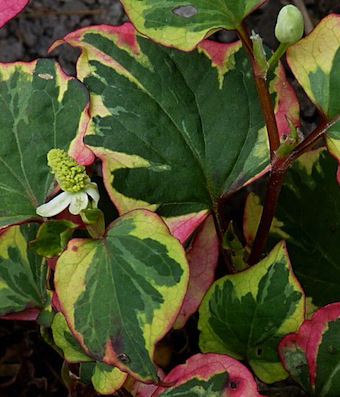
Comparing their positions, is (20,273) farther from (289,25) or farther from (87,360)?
(289,25)

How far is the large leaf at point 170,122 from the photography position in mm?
1029

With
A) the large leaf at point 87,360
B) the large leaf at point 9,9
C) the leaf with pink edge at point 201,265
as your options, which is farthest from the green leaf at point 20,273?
the large leaf at point 9,9

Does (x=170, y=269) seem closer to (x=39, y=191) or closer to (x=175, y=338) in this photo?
(x=39, y=191)

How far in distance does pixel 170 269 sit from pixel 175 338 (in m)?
0.49

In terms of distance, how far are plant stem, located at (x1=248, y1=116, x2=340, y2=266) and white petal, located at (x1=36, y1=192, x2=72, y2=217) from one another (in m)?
0.26

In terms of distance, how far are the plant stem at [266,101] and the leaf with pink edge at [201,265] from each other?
21cm

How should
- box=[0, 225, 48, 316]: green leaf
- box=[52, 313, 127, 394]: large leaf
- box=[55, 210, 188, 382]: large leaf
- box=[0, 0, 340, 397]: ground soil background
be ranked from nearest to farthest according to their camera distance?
box=[55, 210, 188, 382]: large leaf < box=[52, 313, 127, 394]: large leaf < box=[0, 225, 48, 316]: green leaf < box=[0, 0, 340, 397]: ground soil background

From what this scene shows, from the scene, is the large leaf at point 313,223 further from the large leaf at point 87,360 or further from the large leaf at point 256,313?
the large leaf at point 87,360

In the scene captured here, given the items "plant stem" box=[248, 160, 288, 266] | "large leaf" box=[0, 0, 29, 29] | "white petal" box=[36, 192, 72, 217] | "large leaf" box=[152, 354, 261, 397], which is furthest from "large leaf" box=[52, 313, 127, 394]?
"large leaf" box=[0, 0, 29, 29]

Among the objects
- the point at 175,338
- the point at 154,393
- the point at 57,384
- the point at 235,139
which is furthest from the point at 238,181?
the point at 57,384

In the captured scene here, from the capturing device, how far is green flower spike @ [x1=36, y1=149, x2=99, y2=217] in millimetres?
895

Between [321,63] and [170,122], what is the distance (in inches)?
8.3

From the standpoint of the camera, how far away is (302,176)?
1.21m

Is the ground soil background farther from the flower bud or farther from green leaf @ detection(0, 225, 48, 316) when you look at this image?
the flower bud
